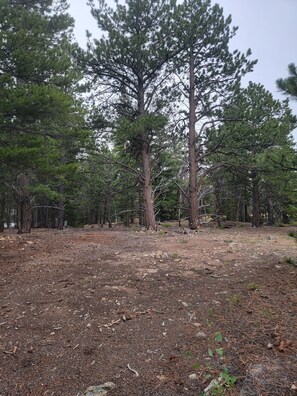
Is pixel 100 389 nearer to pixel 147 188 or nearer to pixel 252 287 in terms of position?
pixel 252 287

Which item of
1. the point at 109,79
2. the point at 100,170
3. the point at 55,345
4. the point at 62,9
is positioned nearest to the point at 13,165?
the point at 55,345

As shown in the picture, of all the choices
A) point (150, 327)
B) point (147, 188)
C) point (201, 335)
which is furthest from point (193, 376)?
point (147, 188)

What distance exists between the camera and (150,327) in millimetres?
3396

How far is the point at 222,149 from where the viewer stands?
14.0 m

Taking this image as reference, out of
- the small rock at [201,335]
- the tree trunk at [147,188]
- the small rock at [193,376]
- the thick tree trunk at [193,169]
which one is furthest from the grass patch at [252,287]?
the thick tree trunk at [193,169]

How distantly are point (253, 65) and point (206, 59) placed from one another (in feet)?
6.97

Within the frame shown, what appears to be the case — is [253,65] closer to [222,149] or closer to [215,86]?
[215,86]

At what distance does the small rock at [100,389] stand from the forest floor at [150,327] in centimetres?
2

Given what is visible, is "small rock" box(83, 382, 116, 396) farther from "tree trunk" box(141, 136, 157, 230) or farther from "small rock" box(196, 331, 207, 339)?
"tree trunk" box(141, 136, 157, 230)

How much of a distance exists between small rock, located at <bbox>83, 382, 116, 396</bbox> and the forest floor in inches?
0.7

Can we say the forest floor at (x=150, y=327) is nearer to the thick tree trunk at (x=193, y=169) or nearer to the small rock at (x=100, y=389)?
the small rock at (x=100, y=389)

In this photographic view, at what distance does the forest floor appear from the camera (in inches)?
98.5

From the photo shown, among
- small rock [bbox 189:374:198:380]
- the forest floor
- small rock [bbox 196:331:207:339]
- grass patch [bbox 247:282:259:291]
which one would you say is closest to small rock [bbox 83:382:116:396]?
the forest floor

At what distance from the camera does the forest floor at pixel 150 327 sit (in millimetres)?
2502
